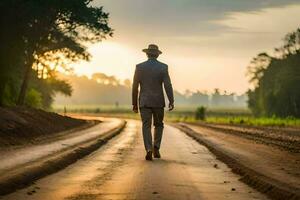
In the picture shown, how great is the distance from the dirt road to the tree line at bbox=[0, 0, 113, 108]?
78.3 ft

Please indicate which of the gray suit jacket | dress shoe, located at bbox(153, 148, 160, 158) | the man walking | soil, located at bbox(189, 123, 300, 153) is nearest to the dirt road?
dress shoe, located at bbox(153, 148, 160, 158)

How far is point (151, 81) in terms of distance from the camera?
47.2ft

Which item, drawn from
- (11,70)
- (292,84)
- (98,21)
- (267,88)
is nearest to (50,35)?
(98,21)

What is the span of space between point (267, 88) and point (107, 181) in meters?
103

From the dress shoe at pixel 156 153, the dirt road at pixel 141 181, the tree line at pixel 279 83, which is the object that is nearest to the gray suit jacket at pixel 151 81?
the dress shoe at pixel 156 153

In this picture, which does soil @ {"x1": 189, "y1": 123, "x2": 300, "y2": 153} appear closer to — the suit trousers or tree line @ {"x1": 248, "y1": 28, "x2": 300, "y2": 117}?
the suit trousers

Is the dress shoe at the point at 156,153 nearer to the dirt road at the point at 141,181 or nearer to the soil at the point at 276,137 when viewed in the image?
the dirt road at the point at 141,181

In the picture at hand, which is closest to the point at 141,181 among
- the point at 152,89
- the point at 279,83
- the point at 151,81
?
the point at 152,89

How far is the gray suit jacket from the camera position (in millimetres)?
14266

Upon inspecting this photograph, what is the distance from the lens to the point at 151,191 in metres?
8.23

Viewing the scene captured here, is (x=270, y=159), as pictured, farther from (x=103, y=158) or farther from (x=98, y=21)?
(x=98, y=21)

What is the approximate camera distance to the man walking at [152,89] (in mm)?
14199

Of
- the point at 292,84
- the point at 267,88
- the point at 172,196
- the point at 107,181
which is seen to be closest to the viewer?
the point at 172,196

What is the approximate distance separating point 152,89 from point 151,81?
0.20m
